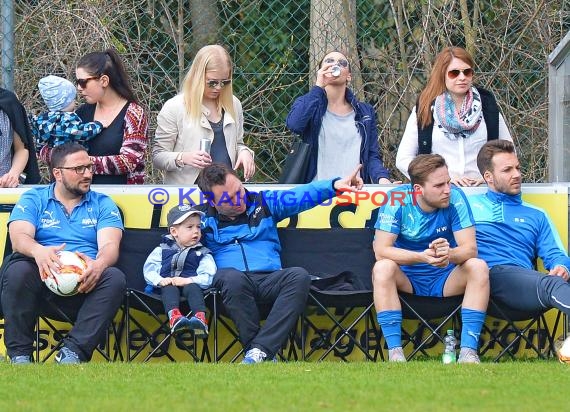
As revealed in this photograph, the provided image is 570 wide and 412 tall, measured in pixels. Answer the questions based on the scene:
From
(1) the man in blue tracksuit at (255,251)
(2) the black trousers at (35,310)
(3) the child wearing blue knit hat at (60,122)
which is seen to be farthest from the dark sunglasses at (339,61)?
(2) the black trousers at (35,310)

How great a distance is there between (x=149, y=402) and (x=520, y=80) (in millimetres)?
5721

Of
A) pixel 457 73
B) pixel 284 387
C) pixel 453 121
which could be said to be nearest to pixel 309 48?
pixel 457 73

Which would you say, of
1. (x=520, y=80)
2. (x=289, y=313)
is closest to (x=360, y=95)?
(x=520, y=80)

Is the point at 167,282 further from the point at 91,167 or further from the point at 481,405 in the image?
the point at 481,405

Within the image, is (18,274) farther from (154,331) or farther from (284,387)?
(284,387)

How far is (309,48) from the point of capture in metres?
11.5

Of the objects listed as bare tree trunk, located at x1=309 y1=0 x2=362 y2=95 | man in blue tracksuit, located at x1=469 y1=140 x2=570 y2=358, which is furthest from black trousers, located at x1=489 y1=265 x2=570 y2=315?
bare tree trunk, located at x1=309 y1=0 x2=362 y2=95

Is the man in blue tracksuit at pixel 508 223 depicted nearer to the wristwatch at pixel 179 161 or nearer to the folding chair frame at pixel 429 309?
the folding chair frame at pixel 429 309

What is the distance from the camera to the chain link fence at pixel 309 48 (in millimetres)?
11328

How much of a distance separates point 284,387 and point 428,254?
1766 millimetres

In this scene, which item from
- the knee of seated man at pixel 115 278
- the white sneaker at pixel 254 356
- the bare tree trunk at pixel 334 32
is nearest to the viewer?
the white sneaker at pixel 254 356

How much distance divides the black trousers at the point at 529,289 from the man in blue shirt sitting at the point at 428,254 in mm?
183

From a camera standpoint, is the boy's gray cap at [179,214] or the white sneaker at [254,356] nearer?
the white sneaker at [254,356]

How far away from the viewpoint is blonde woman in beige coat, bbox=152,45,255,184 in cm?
939
